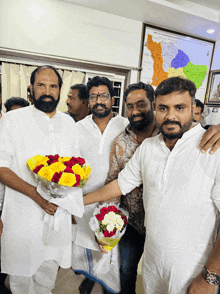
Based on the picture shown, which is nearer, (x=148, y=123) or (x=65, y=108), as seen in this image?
(x=148, y=123)

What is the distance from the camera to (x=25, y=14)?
3139mm

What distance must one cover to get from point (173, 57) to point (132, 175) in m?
3.76

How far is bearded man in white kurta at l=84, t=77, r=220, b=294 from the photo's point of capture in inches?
40.5

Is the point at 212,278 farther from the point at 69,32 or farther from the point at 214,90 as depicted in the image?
the point at 214,90

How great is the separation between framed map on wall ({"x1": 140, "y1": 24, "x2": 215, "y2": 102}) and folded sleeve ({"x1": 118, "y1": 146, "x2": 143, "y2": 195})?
10.0ft

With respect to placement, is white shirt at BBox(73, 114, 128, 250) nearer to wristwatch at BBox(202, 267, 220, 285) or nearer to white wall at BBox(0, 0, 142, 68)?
wristwatch at BBox(202, 267, 220, 285)

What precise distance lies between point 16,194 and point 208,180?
1.33 meters

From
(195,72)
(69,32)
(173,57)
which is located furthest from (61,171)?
(195,72)

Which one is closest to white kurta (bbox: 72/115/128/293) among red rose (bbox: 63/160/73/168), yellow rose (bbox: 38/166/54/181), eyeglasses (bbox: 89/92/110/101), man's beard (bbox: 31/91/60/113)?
eyeglasses (bbox: 89/92/110/101)

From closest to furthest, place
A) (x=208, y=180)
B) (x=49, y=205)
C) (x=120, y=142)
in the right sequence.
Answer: (x=208, y=180), (x=49, y=205), (x=120, y=142)

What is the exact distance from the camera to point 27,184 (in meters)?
1.42

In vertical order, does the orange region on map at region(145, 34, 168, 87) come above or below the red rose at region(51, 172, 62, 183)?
above

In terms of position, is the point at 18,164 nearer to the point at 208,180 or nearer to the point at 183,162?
the point at 183,162

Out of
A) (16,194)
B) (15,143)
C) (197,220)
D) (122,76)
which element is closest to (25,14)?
(122,76)
